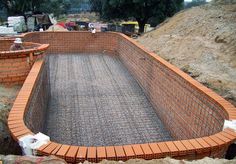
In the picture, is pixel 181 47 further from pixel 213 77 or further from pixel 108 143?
pixel 108 143

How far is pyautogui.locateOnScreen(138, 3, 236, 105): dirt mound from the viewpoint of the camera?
18.9 feet

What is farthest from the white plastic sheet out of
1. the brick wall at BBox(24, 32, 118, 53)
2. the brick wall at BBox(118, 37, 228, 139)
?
the brick wall at BBox(24, 32, 118, 53)

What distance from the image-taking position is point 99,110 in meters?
6.75

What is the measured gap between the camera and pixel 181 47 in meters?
8.71

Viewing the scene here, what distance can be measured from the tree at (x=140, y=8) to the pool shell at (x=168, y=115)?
27.6ft

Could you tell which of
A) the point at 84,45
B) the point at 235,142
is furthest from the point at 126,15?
the point at 235,142

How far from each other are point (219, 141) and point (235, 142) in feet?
1.37

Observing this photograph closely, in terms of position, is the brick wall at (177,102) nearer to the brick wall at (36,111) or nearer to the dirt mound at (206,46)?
the dirt mound at (206,46)

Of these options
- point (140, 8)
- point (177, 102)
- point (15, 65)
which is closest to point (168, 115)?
point (177, 102)

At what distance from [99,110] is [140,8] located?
525 inches

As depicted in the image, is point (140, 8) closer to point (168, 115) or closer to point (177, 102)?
point (168, 115)

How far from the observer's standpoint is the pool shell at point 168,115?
2.78 metres

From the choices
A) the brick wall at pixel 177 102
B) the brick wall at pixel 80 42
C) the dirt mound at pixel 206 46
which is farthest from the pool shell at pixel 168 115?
the brick wall at pixel 80 42

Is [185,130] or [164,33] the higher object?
[164,33]
